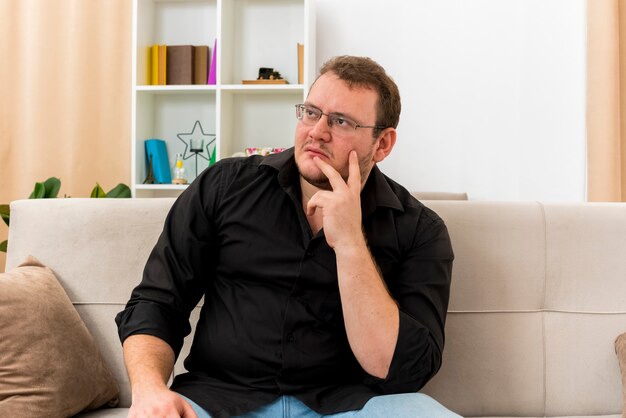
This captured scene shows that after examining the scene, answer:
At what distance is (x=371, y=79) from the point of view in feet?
5.13

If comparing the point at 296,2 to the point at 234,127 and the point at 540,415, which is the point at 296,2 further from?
the point at 540,415

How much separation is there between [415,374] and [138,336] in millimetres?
556

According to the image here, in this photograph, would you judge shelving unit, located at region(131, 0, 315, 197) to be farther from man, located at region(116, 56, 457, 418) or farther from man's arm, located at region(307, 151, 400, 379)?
man's arm, located at region(307, 151, 400, 379)

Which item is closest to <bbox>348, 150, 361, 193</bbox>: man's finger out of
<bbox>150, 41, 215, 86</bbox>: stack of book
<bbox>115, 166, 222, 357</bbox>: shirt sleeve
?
<bbox>115, 166, 222, 357</bbox>: shirt sleeve

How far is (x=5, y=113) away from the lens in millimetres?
3908

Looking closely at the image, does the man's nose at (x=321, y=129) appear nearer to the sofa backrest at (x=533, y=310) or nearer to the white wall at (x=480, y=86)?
the sofa backrest at (x=533, y=310)

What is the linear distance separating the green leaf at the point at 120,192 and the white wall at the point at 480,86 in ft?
4.27

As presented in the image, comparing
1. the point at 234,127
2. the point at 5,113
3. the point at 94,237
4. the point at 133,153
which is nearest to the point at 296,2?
the point at 234,127

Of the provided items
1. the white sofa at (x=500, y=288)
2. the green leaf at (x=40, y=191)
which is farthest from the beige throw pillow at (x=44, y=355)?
the green leaf at (x=40, y=191)

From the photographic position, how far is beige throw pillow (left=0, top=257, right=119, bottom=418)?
1.41 m

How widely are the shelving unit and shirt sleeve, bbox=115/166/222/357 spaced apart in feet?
7.39

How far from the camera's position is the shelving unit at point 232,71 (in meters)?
3.82

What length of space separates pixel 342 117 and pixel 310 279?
0.36 meters

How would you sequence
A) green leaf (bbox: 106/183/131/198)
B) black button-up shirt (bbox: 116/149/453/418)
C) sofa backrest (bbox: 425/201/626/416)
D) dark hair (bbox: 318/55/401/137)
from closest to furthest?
1. black button-up shirt (bbox: 116/149/453/418)
2. dark hair (bbox: 318/55/401/137)
3. sofa backrest (bbox: 425/201/626/416)
4. green leaf (bbox: 106/183/131/198)
